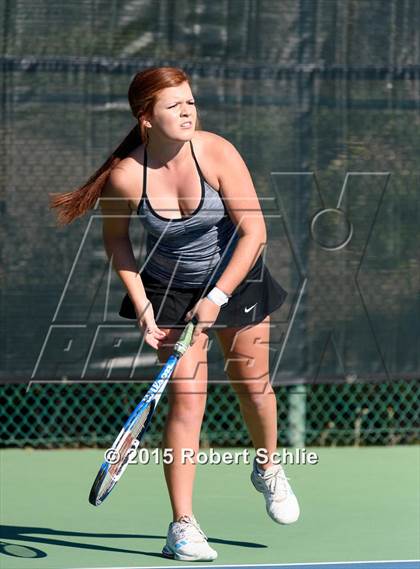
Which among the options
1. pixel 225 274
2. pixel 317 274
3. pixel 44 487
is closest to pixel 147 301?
pixel 225 274

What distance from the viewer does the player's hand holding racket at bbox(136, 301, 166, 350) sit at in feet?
15.2

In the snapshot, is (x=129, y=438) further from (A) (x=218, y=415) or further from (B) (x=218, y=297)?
(A) (x=218, y=415)

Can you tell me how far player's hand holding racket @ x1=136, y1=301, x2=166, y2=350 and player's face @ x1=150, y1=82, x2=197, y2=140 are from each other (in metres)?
0.59

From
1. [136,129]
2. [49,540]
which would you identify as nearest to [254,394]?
[49,540]

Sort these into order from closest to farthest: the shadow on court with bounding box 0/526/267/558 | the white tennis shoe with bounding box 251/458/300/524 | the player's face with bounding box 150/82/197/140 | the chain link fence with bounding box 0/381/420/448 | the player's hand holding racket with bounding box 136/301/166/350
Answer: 1. the player's face with bounding box 150/82/197/140
2. the player's hand holding racket with bounding box 136/301/166/350
3. the shadow on court with bounding box 0/526/267/558
4. the white tennis shoe with bounding box 251/458/300/524
5. the chain link fence with bounding box 0/381/420/448

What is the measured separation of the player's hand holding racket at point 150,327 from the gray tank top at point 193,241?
20 cm

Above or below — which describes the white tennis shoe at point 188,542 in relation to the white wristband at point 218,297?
below

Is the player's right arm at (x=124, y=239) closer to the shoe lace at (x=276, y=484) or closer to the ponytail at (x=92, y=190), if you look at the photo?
the ponytail at (x=92, y=190)

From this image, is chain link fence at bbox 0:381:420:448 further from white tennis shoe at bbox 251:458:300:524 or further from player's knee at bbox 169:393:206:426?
player's knee at bbox 169:393:206:426

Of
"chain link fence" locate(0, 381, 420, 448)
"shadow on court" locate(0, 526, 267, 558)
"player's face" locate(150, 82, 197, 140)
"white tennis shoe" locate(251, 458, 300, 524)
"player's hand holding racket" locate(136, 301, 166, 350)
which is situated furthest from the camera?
"chain link fence" locate(0, 381, 420, 448)

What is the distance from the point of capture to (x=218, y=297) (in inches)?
181

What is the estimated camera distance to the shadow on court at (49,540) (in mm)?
4762

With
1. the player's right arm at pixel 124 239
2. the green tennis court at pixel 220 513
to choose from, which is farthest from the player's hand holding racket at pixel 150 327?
the green tennis court at pixel 220 513

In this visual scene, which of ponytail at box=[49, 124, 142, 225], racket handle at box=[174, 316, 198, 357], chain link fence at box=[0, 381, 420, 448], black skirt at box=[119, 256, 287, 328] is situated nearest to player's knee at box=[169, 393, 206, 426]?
racket handle at box=[174, 316, 198, 357]
